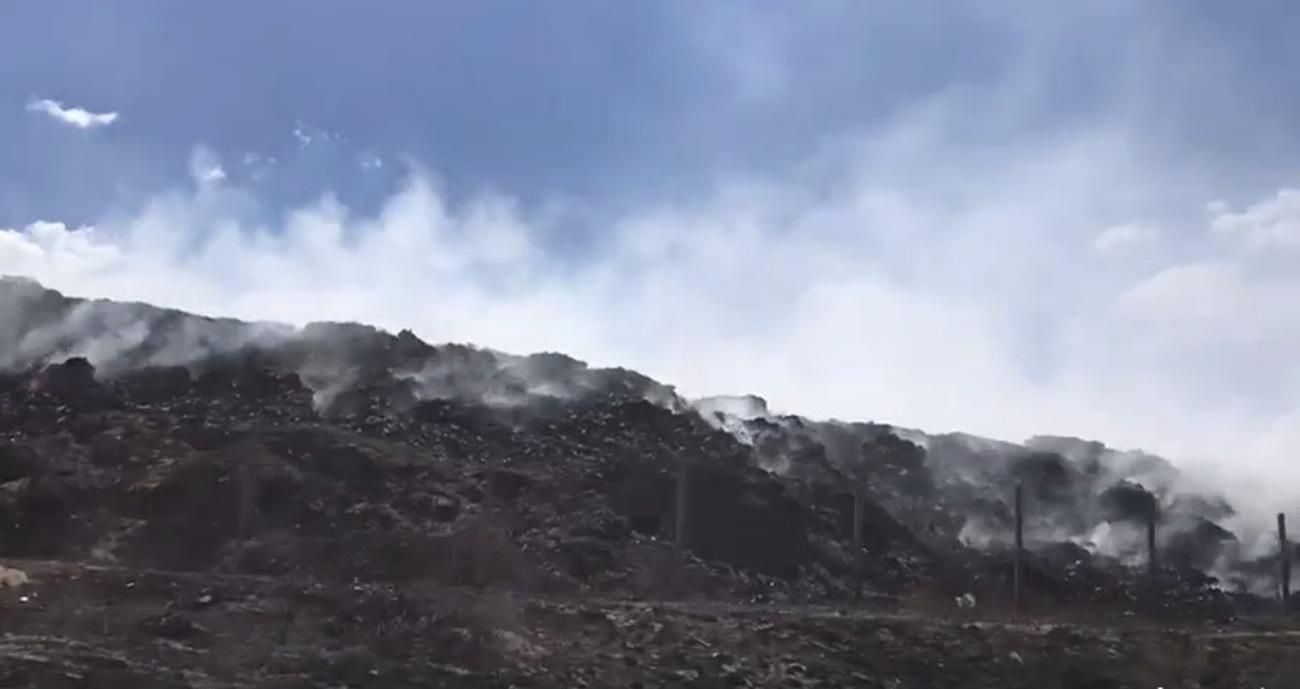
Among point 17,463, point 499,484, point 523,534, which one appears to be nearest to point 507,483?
point 499,484

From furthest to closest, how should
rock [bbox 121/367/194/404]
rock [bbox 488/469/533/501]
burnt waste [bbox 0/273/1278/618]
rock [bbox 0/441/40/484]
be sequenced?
1. rock [bbox 121/367/194/404]
2. rock [bbox 488/469/533/501]
3. rock [bbox 0/441/40/484]
4. burnt waste [bbox 0/273/1278/618]

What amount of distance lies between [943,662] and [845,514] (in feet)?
79.6

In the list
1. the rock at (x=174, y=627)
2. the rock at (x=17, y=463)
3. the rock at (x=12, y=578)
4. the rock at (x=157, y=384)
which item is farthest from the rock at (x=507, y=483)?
the rock at (x=174, y=627)

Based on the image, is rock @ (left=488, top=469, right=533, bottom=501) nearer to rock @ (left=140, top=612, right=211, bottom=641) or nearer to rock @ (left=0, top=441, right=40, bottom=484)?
rock @ (left=0, top=441, right=40, bottom=484)

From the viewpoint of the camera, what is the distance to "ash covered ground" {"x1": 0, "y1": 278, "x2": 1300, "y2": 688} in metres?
27.8

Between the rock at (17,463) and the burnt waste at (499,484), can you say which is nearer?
the burnt waste at (499,484)

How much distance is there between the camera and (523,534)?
46688 mm

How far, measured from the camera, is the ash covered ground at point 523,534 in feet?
91.2

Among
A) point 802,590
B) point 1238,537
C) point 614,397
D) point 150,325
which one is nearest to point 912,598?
point 802,590

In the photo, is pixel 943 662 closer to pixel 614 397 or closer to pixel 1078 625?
pixel 1078 625

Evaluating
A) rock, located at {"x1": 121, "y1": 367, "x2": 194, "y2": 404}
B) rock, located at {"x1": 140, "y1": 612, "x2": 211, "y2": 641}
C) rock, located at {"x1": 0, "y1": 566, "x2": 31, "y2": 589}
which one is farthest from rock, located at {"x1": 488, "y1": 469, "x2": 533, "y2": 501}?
rock, located at {"x1": 140, "y1": 612, "x2": 211, "y2": 641}

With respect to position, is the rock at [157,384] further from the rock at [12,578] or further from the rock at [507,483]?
the rock at [12,578]

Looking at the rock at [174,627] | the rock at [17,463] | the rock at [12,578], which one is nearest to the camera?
the rock at [174,627]

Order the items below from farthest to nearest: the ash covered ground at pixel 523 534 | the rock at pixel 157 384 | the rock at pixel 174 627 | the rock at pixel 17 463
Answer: the rock at pixel 157 384, the rock at pixel 17 463, the ash covered ground at pixel 523 534, the rock at pixel 174 627
